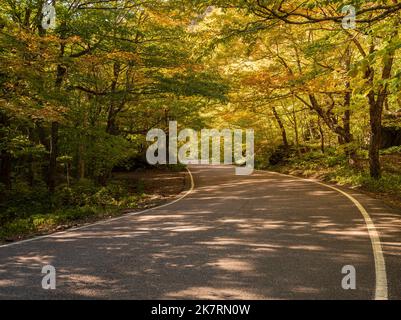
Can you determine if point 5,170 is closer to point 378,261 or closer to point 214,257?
point 214,257

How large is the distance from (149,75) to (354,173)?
11.9m

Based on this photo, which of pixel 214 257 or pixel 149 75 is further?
pixel 149 75

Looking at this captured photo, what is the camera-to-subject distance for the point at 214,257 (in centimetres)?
635

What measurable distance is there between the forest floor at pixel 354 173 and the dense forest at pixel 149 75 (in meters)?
0.13

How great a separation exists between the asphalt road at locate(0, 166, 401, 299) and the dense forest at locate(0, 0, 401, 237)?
3.05 m

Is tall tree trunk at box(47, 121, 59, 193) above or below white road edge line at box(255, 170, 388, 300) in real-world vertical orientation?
above

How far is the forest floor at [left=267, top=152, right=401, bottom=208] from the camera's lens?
15133 mm

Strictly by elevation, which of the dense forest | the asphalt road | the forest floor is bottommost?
the asphalt road

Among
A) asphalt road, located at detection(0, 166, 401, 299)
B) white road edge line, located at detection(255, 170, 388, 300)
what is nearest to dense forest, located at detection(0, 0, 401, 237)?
white road edge line, located at detection(255, 170, 388, 300)

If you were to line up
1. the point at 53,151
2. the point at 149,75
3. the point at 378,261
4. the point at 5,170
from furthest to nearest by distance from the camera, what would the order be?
the point at 149,75
the point at 5,170
the point at 53,151
the point at 378,261

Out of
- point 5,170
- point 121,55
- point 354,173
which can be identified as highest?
point 121,55

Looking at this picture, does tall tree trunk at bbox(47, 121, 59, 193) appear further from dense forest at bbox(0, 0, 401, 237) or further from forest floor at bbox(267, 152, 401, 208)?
forest floor at bbox(267, 152, 401, 208)

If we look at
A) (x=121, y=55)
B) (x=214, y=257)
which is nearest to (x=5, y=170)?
(x=121, y=55)
